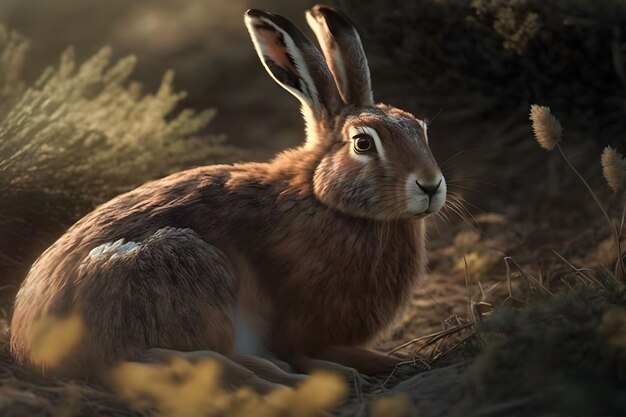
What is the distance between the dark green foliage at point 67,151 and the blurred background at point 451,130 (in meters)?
0.01

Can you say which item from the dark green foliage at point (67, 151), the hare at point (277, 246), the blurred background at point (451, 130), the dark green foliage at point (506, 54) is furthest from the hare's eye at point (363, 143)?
the dark green foliage at point (506, 54)

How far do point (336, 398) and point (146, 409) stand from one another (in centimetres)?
84

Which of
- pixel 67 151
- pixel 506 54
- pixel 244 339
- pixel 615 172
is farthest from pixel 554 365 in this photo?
pixel 506 54

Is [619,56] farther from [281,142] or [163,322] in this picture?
[163,322]

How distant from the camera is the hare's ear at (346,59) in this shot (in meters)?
5.54

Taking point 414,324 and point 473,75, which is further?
point 473,75

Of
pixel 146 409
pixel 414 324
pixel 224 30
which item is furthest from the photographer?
pixel 224 30

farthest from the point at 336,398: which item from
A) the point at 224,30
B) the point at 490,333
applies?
the point at 224,30

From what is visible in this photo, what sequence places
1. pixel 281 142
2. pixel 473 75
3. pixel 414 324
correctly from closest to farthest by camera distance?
pixel 414 324 → pixel 473 75 → pixel 281 142

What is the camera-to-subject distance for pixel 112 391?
4648 millimetres

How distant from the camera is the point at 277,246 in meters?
5.28

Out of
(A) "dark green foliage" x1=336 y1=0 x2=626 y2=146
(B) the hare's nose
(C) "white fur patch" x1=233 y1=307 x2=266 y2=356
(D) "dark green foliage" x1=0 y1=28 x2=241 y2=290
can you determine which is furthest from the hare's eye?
(A) "dark green foliage" x1=336 y1=0 x2=626 y2=146

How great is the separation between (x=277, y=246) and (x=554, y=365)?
67.5 inches

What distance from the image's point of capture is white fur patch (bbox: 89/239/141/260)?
16.1ft
